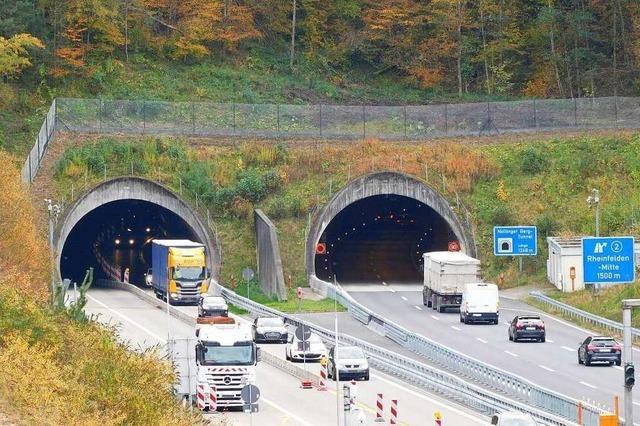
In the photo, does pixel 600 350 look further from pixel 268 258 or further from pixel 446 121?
pixel 446 121

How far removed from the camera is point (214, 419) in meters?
44.2

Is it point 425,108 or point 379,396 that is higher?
point 425,108

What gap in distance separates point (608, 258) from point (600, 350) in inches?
193

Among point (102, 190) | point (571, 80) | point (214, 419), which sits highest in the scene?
point (571, 80)

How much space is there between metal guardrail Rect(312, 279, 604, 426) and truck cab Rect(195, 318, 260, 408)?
323 inches

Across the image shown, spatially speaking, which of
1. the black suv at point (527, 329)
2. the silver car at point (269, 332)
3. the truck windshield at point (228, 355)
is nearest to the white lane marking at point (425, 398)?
the truck windshield at point (228, 355)

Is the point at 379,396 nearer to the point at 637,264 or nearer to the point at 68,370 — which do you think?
the point at 68,370

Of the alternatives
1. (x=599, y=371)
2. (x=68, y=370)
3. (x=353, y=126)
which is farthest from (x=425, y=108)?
(x=68, y=370)

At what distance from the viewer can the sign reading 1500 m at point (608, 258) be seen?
52.4 metres

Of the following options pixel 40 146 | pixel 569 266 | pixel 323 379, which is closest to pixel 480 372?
pixel 323 379

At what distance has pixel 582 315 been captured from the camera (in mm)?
69625

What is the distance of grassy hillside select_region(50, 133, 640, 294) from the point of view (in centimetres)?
8644

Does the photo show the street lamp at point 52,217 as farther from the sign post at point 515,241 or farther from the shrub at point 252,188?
the sign post at point 515,241

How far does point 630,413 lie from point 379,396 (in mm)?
8944
